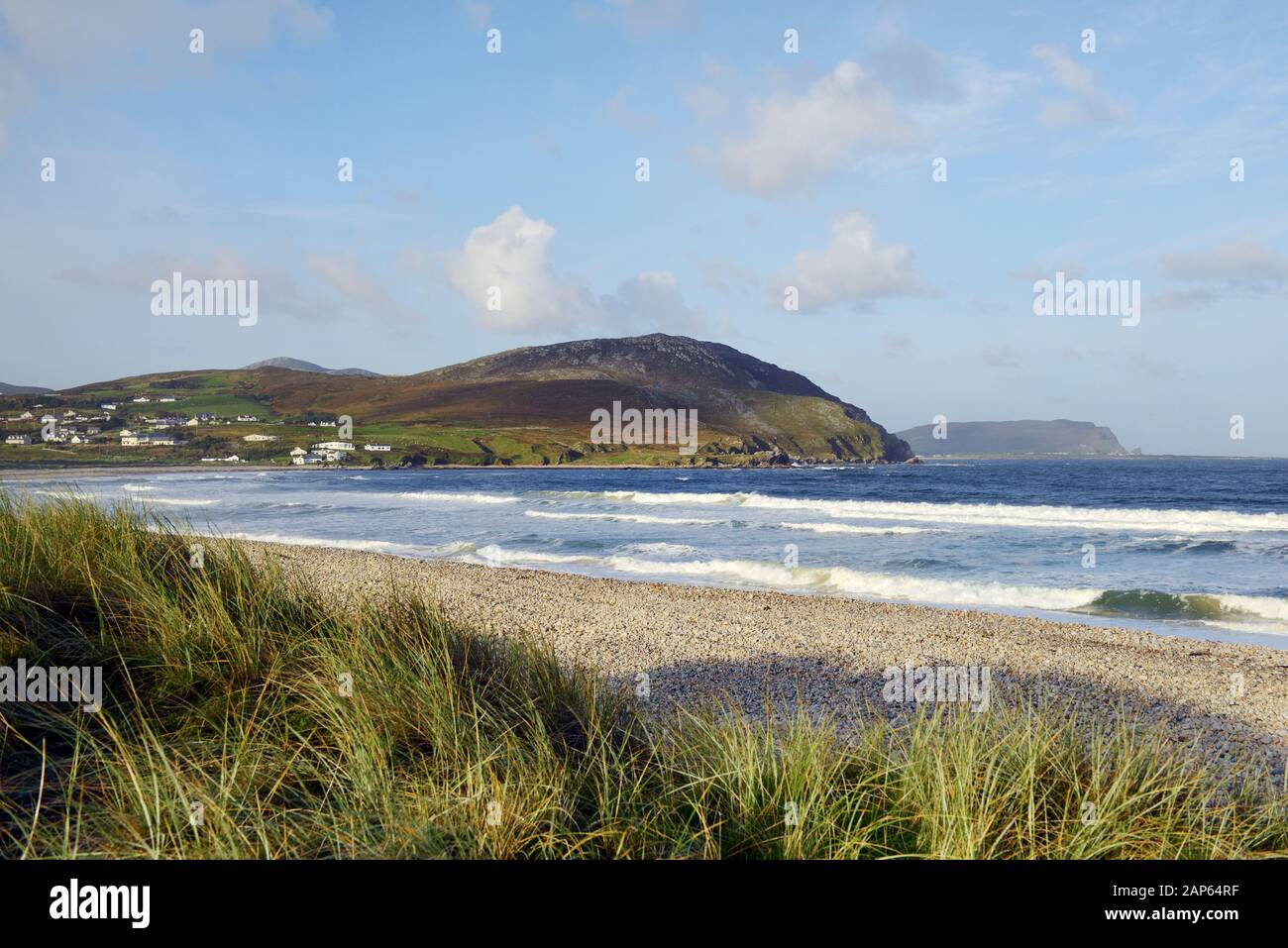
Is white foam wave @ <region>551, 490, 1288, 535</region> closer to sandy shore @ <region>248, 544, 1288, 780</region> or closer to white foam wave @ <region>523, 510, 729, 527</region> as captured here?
white foam wave @ <region>523, 510, 729, 527</region>

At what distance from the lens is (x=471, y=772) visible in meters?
3.14

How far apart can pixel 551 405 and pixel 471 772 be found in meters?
132

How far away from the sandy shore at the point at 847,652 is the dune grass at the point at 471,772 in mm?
1319

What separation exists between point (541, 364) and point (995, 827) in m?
163

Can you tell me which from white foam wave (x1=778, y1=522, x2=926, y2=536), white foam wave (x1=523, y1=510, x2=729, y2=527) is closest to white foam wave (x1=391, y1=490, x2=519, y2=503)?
white foam wave (x1=523, y1=510, x2=729, y2=527)

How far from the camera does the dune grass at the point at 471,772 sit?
3.00 m

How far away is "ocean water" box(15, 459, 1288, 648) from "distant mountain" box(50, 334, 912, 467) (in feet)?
204

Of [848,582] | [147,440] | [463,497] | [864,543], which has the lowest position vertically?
[848,582]

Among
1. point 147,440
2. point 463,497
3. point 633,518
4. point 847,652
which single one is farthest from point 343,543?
point 147,440

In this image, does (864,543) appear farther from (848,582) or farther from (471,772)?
(471,772)

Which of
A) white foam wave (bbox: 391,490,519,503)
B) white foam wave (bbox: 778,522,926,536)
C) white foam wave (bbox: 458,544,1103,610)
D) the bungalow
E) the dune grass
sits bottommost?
white foam wave (bbox: 458,544,1103,610)

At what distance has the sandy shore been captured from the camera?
7.58 metres

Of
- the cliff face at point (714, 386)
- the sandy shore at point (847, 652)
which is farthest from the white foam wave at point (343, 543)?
the cliff face at point (714, 386)
